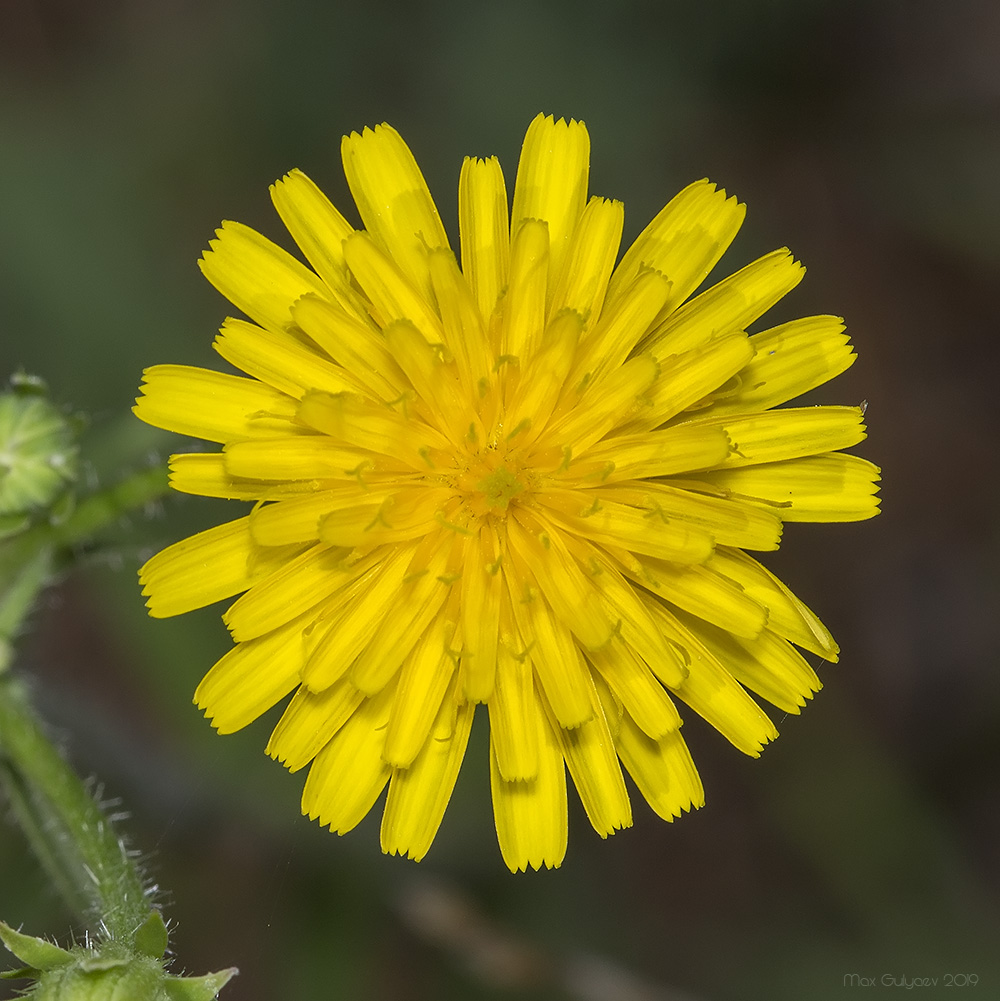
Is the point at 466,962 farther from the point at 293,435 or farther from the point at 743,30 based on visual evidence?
the point at 743,30

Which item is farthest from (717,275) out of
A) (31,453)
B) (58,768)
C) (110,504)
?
(58,768)

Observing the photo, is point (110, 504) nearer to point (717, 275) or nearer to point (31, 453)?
point (31, 453)

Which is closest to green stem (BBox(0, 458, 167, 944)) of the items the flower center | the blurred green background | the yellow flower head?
the yellow flower head

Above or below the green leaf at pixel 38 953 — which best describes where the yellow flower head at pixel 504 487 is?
above

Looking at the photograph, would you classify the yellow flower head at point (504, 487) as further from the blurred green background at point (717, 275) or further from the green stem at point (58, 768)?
the blurred green background at point (717, 275)

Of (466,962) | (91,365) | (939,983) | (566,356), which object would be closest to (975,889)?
(939,983)

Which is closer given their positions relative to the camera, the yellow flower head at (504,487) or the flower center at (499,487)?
the yellow flower head at (504,487)

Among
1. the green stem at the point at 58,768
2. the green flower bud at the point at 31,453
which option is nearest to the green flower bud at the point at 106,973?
the green stem at the point at 58,768
